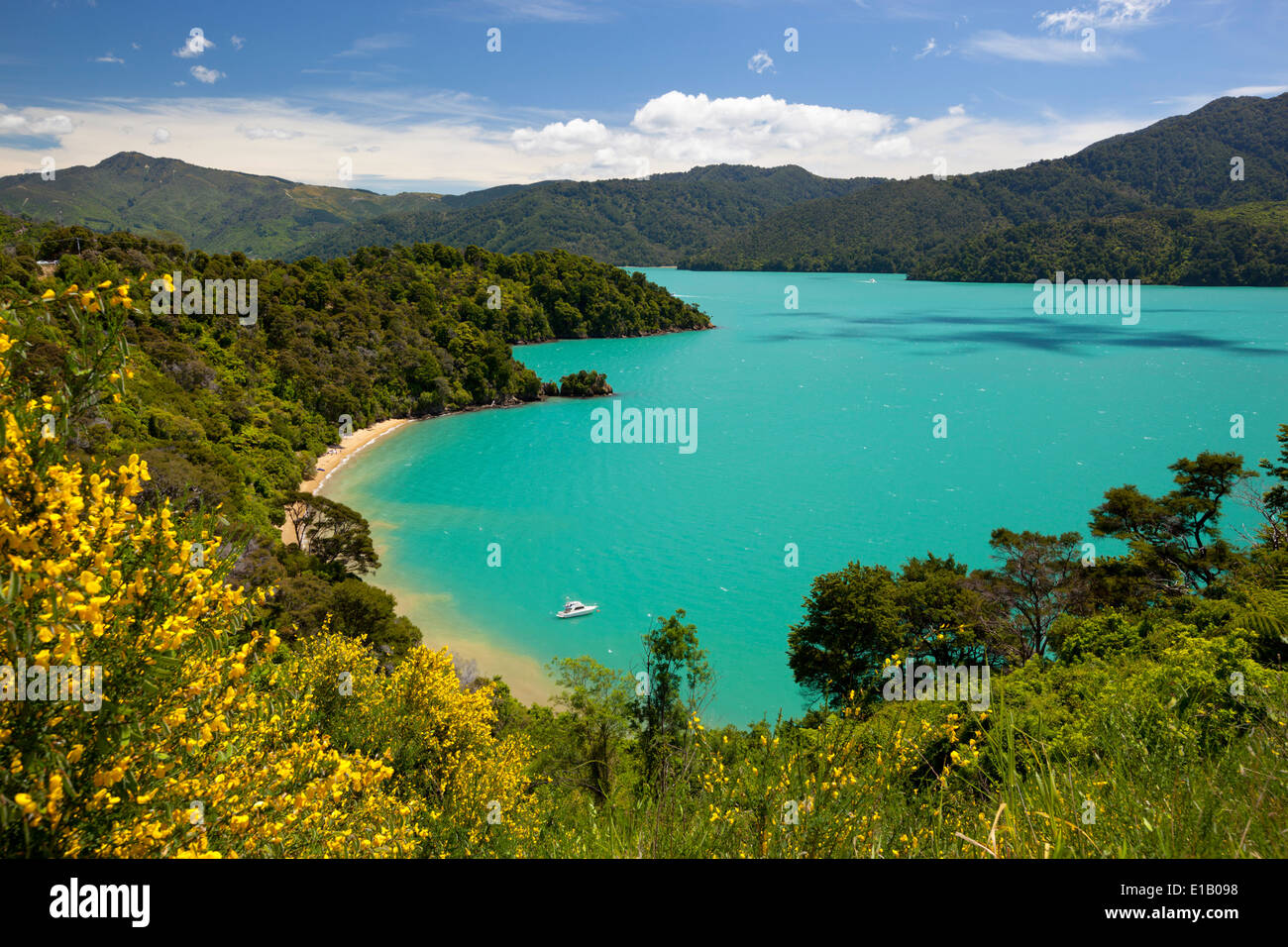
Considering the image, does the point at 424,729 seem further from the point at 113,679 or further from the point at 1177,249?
the point at 1177,249

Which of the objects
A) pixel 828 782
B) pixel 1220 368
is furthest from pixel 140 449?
pixel 1220 368

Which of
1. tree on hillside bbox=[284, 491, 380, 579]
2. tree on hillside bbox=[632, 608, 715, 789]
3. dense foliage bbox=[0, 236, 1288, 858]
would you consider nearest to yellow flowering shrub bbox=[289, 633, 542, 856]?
tree on hillside bbox=[632, 608, 715, 789]

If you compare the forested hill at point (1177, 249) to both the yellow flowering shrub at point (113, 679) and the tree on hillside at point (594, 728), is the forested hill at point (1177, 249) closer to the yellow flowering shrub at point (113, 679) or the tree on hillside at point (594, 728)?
the tree on hillside at point (594, 728)

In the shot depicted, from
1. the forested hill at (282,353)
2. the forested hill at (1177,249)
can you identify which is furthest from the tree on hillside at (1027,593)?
the forested hill at (1177,249)

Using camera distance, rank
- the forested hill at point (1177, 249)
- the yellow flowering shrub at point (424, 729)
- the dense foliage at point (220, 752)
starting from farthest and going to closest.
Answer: the forested hill at point (1177, 249), the yellow flowering shrub at point (424, 729), the dense foliage at point (220, 752)

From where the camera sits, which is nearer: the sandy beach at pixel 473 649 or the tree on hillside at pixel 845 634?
the tree on hillside at pixel 845 634

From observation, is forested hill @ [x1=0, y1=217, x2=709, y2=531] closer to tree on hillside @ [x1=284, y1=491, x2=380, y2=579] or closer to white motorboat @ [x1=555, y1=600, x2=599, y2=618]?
tree on hillside @ [x1=284, y1=491, x2=380, y2=579]

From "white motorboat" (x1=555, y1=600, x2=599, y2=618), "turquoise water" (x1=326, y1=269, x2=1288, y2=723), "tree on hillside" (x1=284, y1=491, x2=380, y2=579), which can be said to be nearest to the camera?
"tree on hillside" (x1=284, y1=491, x2=380, y2=579)
